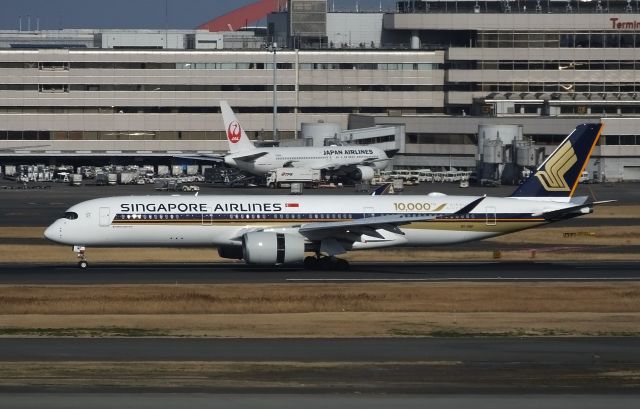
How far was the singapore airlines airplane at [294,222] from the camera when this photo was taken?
57969 mm

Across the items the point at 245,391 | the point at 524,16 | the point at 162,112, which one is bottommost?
the point at 245,391

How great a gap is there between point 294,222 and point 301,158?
68.1 m

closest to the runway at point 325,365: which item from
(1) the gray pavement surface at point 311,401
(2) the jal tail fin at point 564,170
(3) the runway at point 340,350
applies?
(3) the runway at point 340,350

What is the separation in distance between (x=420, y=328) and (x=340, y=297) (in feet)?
23.9

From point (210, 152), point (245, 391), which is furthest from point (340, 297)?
point (210, 152)

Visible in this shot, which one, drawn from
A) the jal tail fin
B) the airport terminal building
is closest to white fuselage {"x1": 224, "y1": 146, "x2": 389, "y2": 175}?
the airport terminal building

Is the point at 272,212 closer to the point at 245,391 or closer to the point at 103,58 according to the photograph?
the point at 245,391

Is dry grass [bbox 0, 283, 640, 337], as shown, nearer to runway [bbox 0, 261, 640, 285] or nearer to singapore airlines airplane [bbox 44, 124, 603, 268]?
Answer: runway [bbox 0, 261, 640, 285]

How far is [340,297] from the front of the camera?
4841 centimetres

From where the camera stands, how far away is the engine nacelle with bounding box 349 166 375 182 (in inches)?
5002

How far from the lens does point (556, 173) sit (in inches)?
2501

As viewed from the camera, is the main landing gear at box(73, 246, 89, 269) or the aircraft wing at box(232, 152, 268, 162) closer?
the main landing gear at box(73, 246, 89, 269)

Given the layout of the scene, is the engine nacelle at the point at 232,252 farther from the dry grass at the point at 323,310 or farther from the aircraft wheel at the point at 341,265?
the dry grass at the point at 323,310

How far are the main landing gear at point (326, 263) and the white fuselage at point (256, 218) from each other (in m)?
1.12
